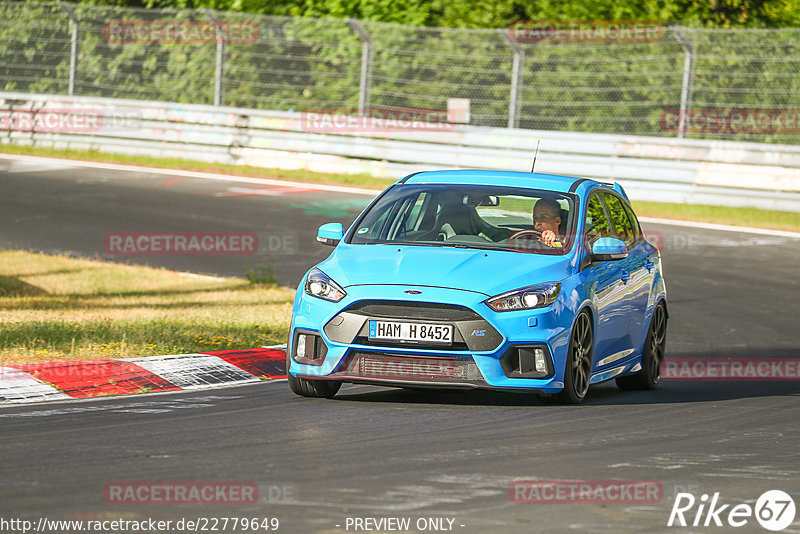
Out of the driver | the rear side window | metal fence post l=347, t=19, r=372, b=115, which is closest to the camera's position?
the driver

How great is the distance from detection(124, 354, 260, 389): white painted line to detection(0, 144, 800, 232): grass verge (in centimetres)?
1307

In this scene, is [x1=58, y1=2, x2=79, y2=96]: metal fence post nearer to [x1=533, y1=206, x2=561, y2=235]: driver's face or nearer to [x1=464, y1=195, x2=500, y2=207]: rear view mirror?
[x1=464, y1=195, x2=500, y2=207]: rear view mirror

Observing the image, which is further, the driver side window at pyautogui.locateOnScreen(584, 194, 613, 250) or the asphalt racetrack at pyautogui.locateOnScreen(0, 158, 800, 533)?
the driver side window at pyautogui.locateOnScreen(584, 194, 613, 250)

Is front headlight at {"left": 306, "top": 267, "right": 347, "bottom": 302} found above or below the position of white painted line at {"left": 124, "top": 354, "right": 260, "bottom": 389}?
above

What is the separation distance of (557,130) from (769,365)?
13610mm

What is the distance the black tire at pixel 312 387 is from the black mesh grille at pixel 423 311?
730mm

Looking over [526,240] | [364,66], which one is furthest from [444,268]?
[364,66]

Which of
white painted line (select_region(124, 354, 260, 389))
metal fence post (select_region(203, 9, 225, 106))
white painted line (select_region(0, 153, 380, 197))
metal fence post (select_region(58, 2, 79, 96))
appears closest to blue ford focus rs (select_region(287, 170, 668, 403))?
white painted line (select_region(124, 354, 260, 389))

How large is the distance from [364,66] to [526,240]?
16.7 metres

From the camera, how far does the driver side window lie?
977 cm

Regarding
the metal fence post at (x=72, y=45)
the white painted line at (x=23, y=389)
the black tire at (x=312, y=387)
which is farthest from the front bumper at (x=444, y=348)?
the metal fence post at (x=72, y=45)

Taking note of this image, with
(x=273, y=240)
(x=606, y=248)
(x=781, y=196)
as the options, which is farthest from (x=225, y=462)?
(x=781, y=196)

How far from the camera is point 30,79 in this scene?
28828 millimetres

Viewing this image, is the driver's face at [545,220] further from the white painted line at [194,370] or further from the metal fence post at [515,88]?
the metal fence post at [515,88]
